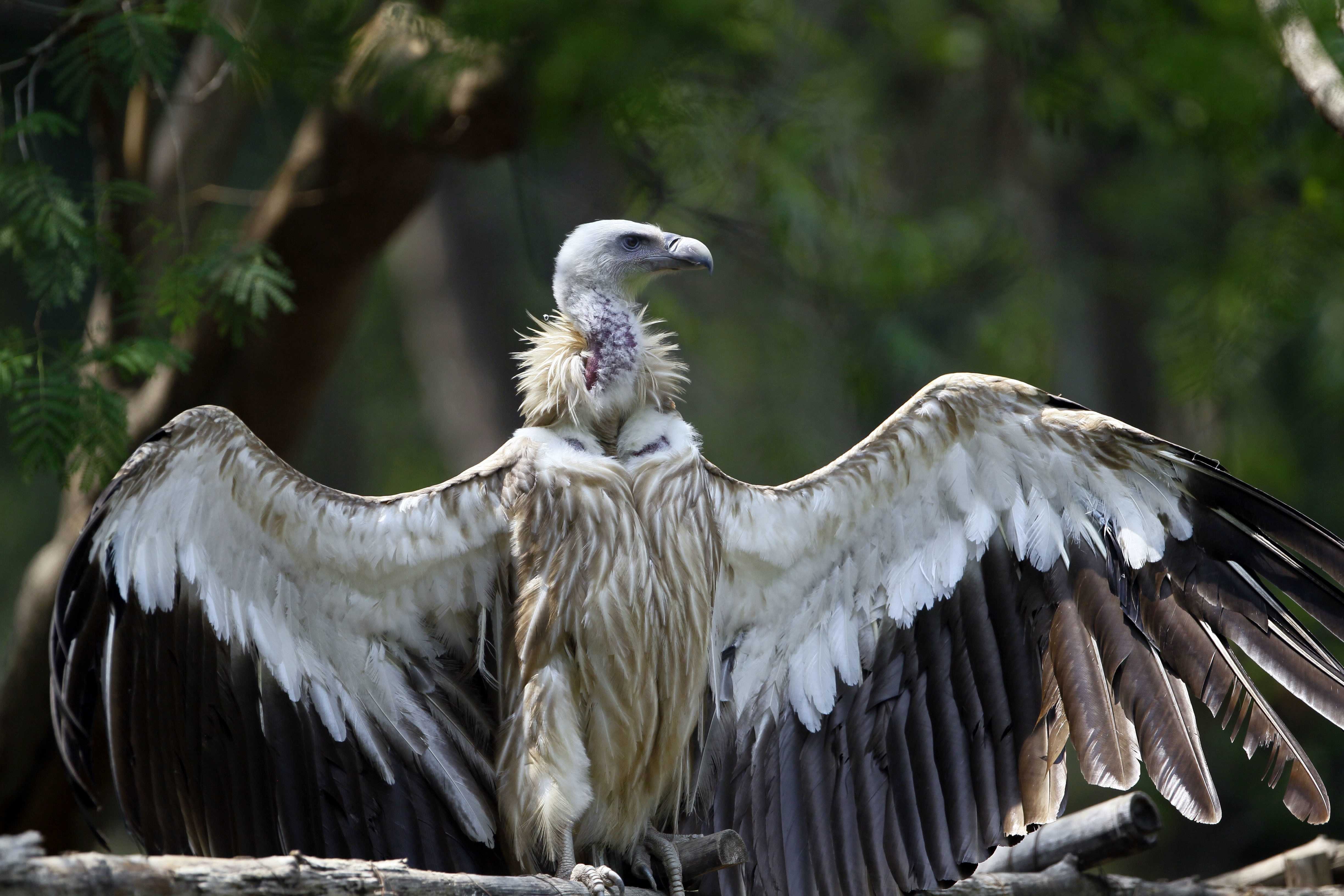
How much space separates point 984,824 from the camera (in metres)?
4.06

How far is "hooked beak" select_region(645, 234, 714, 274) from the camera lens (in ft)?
14.6

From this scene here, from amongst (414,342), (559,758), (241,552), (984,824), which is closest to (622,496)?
(559,758)

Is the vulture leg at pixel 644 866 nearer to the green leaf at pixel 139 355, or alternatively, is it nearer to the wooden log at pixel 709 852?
the wooden log at pixel 709 852

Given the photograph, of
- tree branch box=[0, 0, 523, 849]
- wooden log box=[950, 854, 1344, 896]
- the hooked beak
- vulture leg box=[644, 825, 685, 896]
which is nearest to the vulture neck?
the hooked beak

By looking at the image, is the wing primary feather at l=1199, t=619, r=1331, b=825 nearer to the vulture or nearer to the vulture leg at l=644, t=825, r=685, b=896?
the vulture

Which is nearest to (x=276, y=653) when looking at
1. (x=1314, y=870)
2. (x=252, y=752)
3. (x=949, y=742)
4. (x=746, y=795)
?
(x=252, y=752)

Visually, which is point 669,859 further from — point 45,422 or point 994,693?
point 45,422

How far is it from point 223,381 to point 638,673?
3.08m

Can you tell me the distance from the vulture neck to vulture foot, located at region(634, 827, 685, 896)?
3.91 ft

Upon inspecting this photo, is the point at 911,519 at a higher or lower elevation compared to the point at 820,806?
higher

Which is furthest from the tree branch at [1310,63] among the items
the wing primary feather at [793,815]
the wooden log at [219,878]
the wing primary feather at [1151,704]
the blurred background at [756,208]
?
the wooden log at [219,878]

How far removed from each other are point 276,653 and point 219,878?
1430mm

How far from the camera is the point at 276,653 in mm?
4051

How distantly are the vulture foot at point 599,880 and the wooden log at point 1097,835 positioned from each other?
46.8 inches
